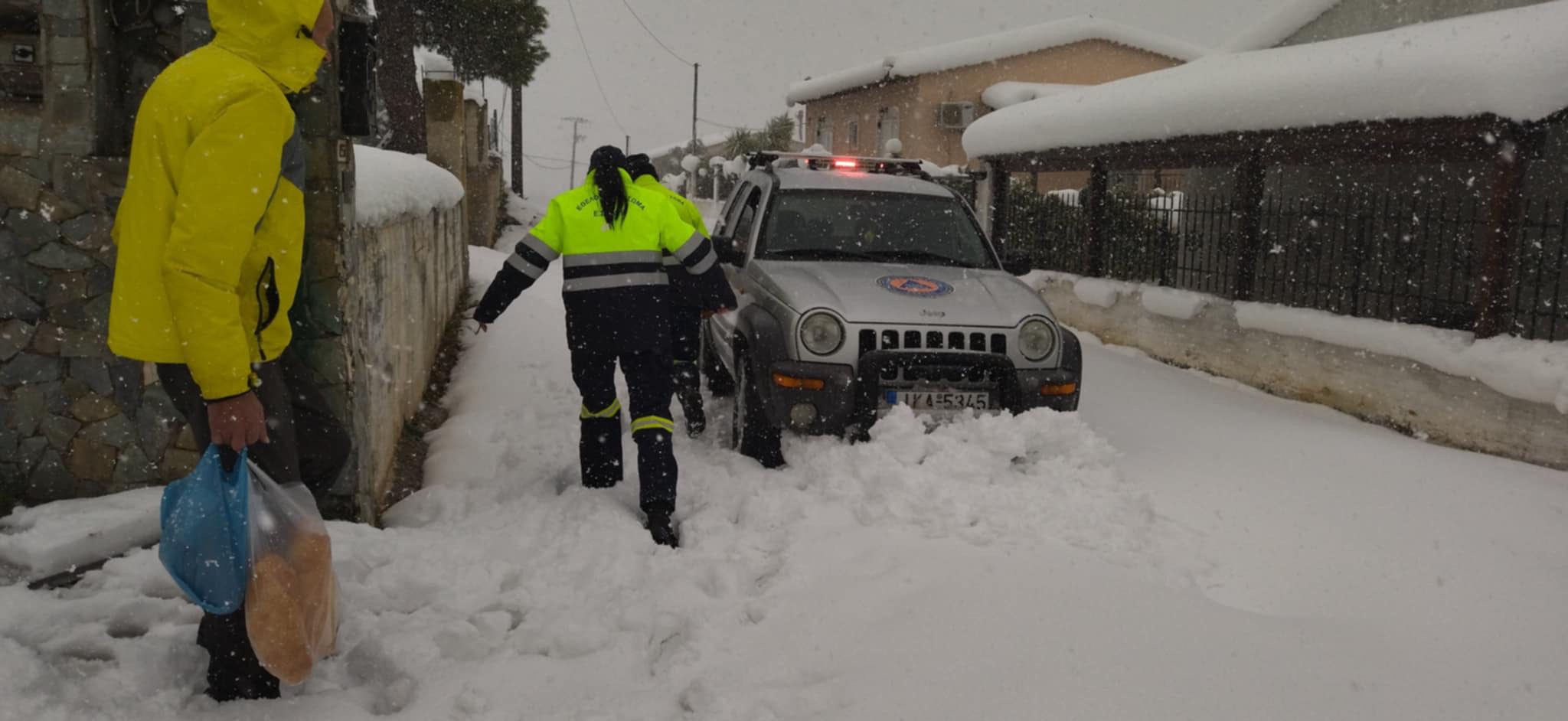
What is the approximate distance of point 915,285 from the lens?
6.07 meters

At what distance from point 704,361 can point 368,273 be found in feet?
11.7

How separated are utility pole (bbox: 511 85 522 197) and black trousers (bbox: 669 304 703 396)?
27369 millimetres

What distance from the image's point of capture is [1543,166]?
991cm

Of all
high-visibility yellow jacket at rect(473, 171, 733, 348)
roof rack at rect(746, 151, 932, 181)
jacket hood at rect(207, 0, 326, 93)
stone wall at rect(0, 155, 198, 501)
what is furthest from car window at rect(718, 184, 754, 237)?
jacket hood at rect(207, 0, 326, 93)

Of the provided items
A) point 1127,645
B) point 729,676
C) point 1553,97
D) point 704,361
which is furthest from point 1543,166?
point 729,676

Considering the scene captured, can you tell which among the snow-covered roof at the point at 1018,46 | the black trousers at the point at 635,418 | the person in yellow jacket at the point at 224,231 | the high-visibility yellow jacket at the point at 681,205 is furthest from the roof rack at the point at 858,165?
the snow-covered roof at the point at 1018,46

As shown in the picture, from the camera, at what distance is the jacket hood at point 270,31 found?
2.79m

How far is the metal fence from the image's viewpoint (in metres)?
8.38

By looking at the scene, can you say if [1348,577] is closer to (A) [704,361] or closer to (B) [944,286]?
(B) [944,286]

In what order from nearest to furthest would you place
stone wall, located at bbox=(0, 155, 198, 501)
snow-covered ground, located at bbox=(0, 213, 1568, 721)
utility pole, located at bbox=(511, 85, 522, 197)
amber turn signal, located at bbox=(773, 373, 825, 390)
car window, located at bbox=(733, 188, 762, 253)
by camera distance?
1. snow-covered ground, located at bbox=(0, 213, 1568, 721)
2. stone wall, located at bbox=(0, 155, 198, 501)
3. amber turn signal, located at bbox=(773, 373, 825, 390)
4. car window, located at bbox=(733, 188, 762, 253)
5. utility pole, located at bbox=(511, 85, 522, 197)

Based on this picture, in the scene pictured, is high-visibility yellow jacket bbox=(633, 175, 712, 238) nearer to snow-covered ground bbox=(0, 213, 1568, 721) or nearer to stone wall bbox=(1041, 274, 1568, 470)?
snow-covered ground bbox=(0, 213, 1568, 721)

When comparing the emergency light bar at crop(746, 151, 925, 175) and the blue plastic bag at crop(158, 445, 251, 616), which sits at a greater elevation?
the emergency light bar at crop(746, 151, 925, 175)

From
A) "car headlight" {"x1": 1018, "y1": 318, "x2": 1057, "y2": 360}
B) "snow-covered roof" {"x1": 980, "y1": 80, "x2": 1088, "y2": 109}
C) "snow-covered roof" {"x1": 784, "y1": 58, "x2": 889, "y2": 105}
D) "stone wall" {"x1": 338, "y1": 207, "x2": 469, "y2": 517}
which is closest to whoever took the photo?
"stone wall" {"x1": 338, "y1": 207, "x2": 469, "y2": 517}

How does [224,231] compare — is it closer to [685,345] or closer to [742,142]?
[685,345]
